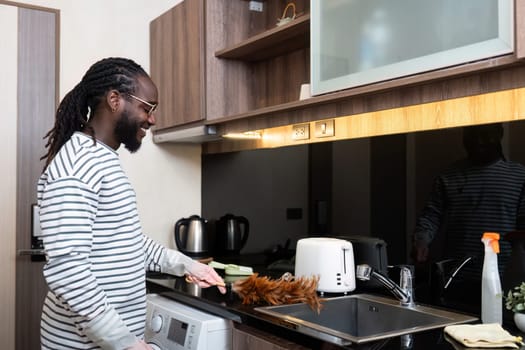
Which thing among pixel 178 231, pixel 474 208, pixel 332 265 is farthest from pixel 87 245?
pixel 178 231

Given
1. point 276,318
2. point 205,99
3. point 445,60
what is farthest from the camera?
point 205,99

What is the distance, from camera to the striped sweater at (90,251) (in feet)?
4.10

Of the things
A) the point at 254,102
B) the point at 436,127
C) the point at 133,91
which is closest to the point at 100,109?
the point at 133,91

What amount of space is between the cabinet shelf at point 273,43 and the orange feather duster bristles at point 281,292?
0.91 meters

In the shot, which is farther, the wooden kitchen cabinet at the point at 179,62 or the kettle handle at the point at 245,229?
the kettle handle at the point at 245,229

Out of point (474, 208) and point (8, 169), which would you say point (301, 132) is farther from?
point (8, 169)

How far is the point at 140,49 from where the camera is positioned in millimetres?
2936

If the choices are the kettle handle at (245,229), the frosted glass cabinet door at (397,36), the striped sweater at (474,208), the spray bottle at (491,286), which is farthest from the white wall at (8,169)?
the spray bottle at (491,286)

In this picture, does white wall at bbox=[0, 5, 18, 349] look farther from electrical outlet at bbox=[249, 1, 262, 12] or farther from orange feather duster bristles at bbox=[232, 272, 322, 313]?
orange feather duster bristles at bbox=[232, 272, 322, 313]

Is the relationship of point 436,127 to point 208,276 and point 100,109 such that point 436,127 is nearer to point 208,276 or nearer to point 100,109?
point 208,276

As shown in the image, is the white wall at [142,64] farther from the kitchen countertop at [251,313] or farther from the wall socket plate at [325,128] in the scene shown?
the wall socket plate at [325,128]

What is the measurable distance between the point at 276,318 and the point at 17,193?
155cm

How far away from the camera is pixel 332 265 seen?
1.96 metres

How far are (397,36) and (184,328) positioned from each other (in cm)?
114
